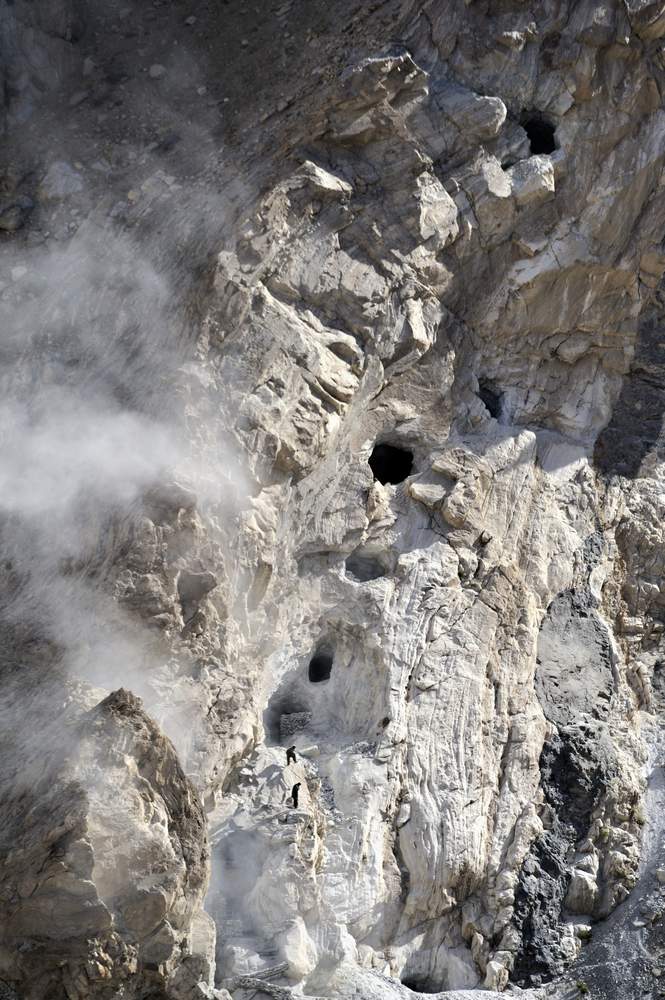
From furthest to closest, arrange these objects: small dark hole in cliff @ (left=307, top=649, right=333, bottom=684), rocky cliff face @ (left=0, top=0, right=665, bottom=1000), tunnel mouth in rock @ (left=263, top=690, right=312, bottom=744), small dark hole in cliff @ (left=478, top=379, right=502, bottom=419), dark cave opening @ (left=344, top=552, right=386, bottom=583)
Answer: small dark hole in cliff @ (left=478, top=379, right=502, bottom=419) < dark cave opening @ (left=344, top=552, right=386, bottom=583) < small dark hole in cliff @ (left=307, top=649, right=333, bottom=684) < tunnel mouth in rock @ (left=263, top=690, right=312, bottom=744) < rocky cliff face @ (left=0, top=0, right=665, bottom=1000)

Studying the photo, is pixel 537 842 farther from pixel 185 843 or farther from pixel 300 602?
pixel 185 843

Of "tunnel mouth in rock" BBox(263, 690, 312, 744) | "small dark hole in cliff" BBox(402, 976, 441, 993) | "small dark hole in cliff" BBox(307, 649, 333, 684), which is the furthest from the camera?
"small dark hole in cliff" BBox(307, 649, 333, 684)

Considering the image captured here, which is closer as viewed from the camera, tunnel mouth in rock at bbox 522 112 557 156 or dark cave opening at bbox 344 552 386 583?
dark cave opening at bbox 344 552 386 583

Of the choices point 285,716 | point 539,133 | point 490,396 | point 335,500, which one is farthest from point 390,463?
point 539,133

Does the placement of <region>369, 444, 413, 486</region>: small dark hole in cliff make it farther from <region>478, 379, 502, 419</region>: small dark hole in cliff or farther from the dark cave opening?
<region>478, 379, 502, 419</region>: small dark hole in cliff

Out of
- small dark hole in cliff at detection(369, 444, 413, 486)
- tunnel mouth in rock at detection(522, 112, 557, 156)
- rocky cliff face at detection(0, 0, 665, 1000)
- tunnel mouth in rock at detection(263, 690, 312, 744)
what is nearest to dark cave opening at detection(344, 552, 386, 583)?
rocky cliff face at detection(0, 0, 665, 1000)

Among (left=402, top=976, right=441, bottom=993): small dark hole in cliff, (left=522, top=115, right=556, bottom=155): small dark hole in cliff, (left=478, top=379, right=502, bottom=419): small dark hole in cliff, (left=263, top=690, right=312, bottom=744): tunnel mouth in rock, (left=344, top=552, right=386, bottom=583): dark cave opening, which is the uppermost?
(left=522, top=115, right=556, bottom=155): small dark hole in cliff
